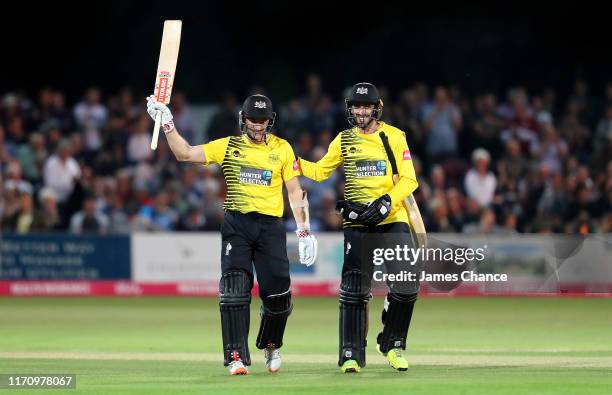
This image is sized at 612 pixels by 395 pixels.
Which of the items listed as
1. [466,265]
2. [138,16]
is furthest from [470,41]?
[466,265]

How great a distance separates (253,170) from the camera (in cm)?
1111

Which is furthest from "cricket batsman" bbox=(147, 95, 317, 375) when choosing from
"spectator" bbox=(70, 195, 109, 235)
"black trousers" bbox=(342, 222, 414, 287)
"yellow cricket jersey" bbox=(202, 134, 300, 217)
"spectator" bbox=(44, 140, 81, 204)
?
"spectator" bbox=(44, 140, 81, 204)

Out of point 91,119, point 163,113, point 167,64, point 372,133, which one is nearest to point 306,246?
point 372,133

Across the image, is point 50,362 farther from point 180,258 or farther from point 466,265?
point 180,258

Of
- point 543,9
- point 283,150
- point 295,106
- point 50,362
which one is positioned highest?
point 543,9

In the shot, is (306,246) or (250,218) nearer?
(250,218)

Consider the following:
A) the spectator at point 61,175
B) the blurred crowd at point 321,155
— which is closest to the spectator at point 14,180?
the blurred crowd at point 321,155

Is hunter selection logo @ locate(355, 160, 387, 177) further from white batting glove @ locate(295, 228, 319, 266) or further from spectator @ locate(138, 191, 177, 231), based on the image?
spectator @ locate(138, 191, 177, 231)

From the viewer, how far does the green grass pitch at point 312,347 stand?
33.0 feet

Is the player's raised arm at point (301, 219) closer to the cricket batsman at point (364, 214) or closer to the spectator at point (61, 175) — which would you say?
the cricket batsman at point (364, 214)

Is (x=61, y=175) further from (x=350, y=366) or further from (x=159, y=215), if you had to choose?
(x=350, y=366)

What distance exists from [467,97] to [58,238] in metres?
8.13

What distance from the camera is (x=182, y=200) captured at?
916 inches

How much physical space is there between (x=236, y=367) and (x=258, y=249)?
38.3 inches
